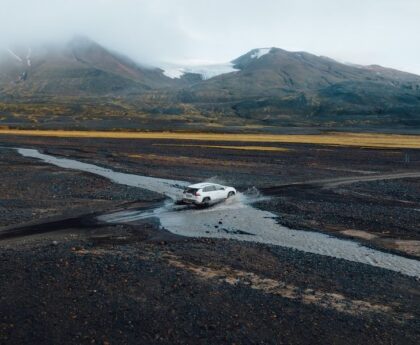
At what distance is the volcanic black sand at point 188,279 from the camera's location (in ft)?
50.7

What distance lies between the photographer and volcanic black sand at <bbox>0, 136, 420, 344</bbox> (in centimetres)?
1546

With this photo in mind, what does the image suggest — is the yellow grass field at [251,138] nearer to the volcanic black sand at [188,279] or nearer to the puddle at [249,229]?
the volcanic black sand at [188,279]

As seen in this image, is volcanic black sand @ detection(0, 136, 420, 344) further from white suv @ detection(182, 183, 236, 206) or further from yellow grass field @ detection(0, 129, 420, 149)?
yellow grass field @ detection(0, 129, 420, 149)

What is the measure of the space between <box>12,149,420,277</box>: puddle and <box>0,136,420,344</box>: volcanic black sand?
1168 mm

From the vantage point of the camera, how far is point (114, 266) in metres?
21.1

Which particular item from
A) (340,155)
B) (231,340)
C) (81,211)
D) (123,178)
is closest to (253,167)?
(123,178)

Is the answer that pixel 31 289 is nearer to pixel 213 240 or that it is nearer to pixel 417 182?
pixel 213 240

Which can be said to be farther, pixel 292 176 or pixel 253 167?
pixel 253 167

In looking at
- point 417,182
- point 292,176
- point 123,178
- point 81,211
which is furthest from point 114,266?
point 417,182

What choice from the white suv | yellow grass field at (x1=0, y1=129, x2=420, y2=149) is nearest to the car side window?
the white suv

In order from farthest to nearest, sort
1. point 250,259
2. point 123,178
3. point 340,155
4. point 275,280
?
point 340,155, point 123,178, point 250,259, point 275,280

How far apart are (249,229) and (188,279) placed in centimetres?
1122

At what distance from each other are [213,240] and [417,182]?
34.6 metres

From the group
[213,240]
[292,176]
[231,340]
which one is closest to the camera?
[231,340]
